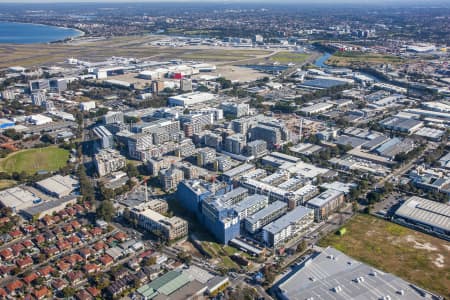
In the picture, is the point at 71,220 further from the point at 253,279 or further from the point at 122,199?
the point at 253,279

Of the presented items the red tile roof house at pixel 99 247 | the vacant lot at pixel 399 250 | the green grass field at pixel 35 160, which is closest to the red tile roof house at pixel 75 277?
the red tile roof house at pixel 99 247

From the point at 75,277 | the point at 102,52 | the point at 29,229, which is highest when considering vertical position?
the point at 102,52

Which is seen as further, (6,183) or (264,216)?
(6,183)

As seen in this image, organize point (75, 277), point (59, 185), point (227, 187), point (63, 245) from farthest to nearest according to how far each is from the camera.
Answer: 1. point (59, 185)
2. point (227, 187)
3. point (63, 245)
4. point (75, 277)

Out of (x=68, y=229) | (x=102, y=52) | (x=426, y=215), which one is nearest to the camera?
(x=68, y=229)

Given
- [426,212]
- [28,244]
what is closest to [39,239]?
[28,244]

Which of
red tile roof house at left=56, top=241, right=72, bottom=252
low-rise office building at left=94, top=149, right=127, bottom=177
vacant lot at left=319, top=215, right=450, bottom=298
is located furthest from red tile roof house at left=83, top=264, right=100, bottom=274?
low-rise office building at left=94, top=149, right=127, bottom=177

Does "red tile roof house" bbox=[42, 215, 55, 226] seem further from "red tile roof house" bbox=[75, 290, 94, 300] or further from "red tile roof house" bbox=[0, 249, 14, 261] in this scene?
"red tile roof house" bbox=[75, 290, 94, 300]

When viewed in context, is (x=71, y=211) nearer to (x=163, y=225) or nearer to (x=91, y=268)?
(x=91, y=268)
